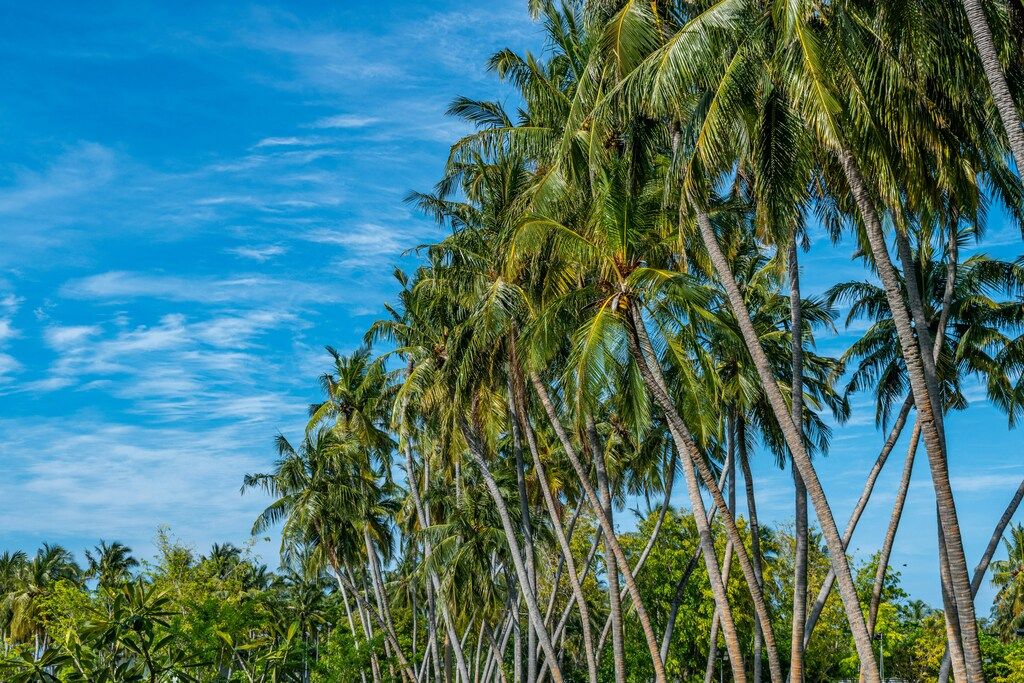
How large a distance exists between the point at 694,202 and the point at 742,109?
5.44 ft

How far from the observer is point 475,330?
23.4 metres

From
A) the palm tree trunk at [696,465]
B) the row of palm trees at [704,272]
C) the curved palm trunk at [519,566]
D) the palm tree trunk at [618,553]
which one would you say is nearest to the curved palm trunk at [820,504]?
the row of palm trees at [704,272]

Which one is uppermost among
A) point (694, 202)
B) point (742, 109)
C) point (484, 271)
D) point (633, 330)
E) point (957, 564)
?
point (484, 271)

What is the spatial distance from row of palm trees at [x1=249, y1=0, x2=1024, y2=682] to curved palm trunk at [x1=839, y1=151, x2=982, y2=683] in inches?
1.4

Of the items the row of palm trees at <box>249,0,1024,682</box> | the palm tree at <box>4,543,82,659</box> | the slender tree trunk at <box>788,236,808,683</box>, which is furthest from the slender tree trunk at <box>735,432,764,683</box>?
the palm tree at <box>4,543,82,659</box>

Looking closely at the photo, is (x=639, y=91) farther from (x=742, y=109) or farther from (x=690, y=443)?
(x=690, y=443)

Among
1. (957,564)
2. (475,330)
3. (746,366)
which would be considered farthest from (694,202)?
(746,366)

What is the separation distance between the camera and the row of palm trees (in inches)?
580

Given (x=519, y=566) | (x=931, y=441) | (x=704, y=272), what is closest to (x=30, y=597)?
(x=519, y=566)

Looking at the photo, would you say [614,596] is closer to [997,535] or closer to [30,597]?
[997,535]

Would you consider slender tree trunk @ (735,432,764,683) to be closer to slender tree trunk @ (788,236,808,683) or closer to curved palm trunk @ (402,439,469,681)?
slender tree trunk @ (788,236,808,683)

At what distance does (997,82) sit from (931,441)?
5321mm

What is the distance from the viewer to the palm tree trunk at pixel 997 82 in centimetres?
1189

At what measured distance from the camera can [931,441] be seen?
48.2ft
